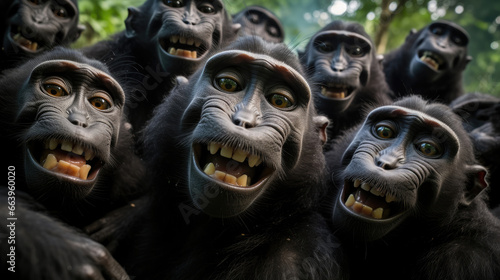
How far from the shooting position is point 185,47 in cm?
609

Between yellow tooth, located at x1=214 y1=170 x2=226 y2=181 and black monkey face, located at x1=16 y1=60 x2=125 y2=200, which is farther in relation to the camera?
black monkey face, located at x1=16 y1=60 x2=125 y2=200

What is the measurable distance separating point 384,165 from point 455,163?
959mm

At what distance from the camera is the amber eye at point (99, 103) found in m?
4.22

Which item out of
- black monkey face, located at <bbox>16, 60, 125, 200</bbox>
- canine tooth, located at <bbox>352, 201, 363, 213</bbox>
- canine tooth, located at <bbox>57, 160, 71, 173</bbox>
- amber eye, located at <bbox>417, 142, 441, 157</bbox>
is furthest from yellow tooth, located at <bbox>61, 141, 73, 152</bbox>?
amber eye, located at <bbox>417, 142, 441, 157</bbox>

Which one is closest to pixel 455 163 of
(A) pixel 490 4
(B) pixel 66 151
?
(B) pixel 66 151

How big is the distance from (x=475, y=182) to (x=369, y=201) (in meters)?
1.34

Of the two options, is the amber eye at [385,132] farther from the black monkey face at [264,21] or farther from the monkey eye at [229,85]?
the black monkey face at [264,21]

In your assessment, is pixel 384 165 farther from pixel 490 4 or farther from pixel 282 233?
pixel 490 4

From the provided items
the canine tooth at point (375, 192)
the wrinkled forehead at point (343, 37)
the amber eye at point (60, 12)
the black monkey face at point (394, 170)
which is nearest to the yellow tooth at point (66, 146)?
the black monkey face at point (394, 170)

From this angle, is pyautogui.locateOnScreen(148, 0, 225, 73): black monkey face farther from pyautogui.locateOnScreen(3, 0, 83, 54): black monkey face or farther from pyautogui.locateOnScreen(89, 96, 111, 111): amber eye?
pyautogui.locateOnScreen(89, 96, 111, 111): amber eye

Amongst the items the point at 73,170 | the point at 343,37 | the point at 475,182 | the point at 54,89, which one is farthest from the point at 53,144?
the point at 343,37

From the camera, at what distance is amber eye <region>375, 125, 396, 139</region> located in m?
4.43

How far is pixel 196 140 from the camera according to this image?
3.36m

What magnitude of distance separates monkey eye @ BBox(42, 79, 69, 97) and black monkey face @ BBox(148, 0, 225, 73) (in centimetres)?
208
